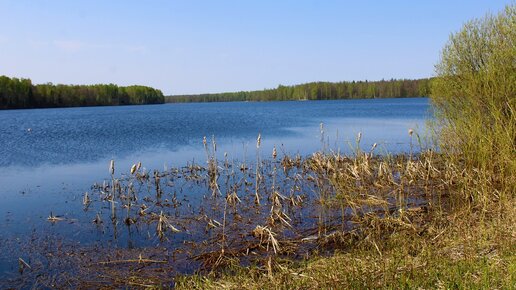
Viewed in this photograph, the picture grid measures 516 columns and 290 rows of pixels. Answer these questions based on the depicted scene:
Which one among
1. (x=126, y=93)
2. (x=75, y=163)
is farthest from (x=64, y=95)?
(x=75, y=163)

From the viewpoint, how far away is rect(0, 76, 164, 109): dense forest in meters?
88.3

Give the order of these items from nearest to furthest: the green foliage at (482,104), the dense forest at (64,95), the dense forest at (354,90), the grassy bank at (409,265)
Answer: the grassy bank at (409,265) → the green foliage at (482,104) → the dense forest at (64,95) → the dense forest at (354,90)

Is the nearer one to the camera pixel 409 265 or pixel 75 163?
pixel 409 265

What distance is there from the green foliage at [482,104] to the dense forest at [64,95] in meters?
91.9

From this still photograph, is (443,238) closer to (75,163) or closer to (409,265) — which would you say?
(409,265)

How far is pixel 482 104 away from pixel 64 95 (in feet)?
357

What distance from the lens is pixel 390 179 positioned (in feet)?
43.1

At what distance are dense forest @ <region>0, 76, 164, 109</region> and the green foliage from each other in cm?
9185

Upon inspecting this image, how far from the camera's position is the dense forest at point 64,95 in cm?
8832

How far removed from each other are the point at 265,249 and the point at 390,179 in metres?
6.41

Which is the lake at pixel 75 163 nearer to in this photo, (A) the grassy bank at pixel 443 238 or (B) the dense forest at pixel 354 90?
(A) the grassy bank at pixel 443 238

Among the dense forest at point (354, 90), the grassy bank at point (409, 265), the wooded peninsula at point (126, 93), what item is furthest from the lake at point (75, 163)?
the dense forest at point (354, 90)

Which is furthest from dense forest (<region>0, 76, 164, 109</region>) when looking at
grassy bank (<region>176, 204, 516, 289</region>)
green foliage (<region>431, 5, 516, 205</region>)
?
grassy bank (<region>176, 204, 516, 289</region>)

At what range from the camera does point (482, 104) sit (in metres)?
12.8
